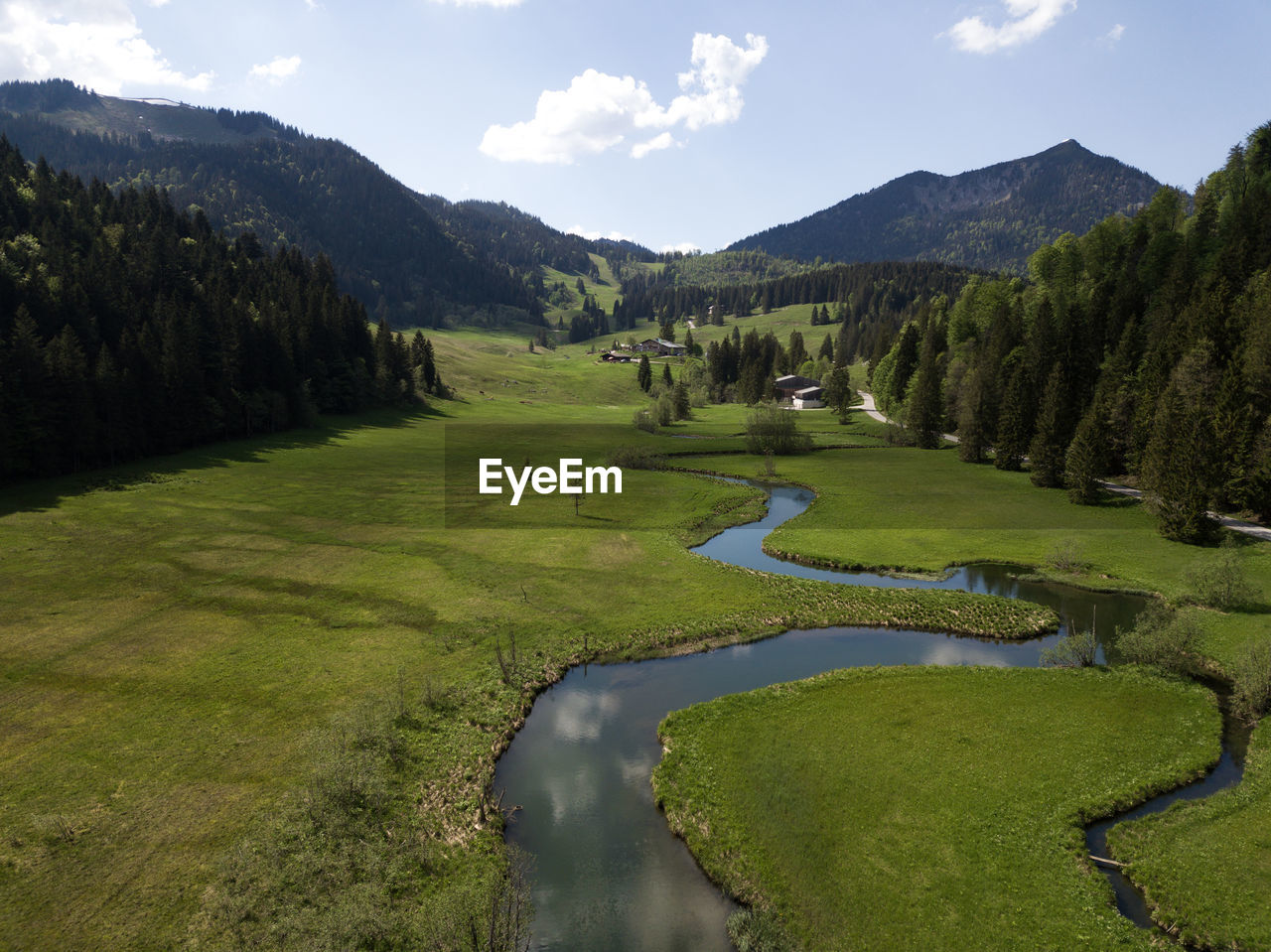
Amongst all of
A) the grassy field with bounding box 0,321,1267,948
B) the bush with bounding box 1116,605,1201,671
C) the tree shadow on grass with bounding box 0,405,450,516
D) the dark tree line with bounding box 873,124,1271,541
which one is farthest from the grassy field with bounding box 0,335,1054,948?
the dark tree line with bounding box 873,124,1271,541

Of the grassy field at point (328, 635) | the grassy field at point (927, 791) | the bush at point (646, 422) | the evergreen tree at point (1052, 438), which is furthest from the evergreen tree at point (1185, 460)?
the bush at point (646, 422)

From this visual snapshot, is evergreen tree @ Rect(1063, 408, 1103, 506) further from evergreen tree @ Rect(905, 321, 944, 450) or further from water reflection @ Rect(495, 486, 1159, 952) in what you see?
evergreen tree @ Rect(905, 321, 944, 450)

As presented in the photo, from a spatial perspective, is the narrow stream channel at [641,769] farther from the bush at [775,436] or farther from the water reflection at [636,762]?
the bush at [775,436]

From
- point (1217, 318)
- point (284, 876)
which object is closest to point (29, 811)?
point (284, 876)

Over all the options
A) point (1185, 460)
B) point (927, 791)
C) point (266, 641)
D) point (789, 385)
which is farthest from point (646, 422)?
point (927, 791)

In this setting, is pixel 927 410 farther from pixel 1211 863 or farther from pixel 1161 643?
pixel 1211 863
